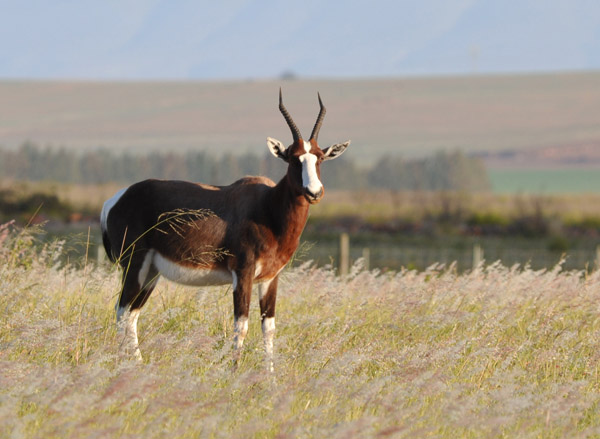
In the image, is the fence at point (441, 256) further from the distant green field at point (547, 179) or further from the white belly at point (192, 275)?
the distant green field at point (547, 179)

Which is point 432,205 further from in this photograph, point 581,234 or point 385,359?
point 385,359

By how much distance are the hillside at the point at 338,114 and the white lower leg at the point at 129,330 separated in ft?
511

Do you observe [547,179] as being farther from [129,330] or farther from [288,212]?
[129,330]

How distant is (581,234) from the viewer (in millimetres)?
46469

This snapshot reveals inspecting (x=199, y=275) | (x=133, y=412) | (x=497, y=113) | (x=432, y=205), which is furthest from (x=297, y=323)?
(x=497, y=113)

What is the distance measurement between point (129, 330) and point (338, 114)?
172041 mm

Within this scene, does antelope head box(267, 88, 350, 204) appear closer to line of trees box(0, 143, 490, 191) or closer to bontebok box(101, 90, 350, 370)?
bontebok box(101, 90, 350, 370)

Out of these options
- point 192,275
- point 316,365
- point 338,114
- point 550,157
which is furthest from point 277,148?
point 550,157

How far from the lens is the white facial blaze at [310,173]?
8.70 m

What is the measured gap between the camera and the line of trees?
121m

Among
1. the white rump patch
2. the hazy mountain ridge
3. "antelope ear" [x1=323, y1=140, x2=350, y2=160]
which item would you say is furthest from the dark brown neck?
the hazy mountain ridge

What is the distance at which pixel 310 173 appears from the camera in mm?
8867

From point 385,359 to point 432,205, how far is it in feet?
156

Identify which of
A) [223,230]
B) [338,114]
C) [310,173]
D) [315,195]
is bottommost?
[223,230]
